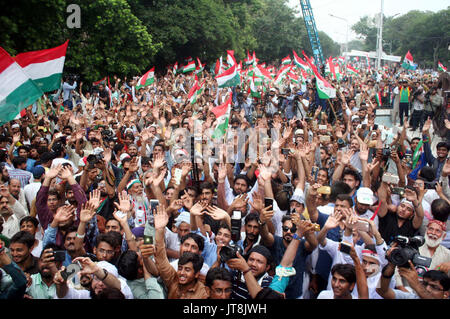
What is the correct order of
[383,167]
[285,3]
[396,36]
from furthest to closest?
1. [396,36]
2. [285,3]
3. [383,167]

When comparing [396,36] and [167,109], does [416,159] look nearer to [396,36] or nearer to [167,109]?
[167,109]

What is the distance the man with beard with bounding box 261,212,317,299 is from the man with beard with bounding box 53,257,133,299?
1.20 m

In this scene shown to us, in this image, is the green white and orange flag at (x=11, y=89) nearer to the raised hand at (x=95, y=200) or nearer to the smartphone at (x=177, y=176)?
the raised hand at (x=95, y=200)

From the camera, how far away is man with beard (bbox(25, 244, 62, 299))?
2.86m

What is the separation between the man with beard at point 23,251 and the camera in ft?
10.6

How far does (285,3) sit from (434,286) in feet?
149

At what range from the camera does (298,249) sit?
315 centimetres

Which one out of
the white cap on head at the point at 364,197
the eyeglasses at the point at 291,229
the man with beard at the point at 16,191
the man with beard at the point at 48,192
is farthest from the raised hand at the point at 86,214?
the white cap on head at the point at 364,197

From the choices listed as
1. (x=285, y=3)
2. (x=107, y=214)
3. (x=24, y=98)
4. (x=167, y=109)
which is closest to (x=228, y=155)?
(x=107, y=214)

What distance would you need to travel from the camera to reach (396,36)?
191 ft

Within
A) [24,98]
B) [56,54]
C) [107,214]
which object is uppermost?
[56,54]

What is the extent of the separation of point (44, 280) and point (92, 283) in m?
0.47

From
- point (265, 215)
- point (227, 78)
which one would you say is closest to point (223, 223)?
point (265, 215)

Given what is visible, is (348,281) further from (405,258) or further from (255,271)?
(255,271)
